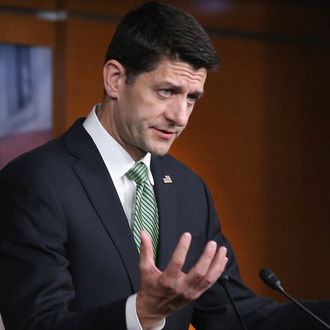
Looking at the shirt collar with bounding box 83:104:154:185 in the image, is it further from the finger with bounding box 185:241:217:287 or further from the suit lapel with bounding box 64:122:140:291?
the finger with bounding box 185:241:217:287

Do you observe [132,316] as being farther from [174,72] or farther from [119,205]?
[174,72]

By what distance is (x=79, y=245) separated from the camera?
213cm

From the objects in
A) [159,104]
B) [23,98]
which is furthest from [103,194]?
[23,98]

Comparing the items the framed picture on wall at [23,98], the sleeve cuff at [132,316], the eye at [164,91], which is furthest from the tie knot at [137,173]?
the framed picture on wall at [23,98]

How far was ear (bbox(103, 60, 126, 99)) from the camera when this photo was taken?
229cm

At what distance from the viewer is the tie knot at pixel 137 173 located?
233cm

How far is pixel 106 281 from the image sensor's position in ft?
7.05

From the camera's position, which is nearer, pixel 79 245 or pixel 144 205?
pixel 79 245

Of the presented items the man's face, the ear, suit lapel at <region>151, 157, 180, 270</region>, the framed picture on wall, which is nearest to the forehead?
the man's face

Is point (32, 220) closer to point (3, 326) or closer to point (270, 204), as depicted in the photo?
Result: point (3, 326)

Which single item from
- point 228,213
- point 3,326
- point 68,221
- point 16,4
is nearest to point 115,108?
point 68,221

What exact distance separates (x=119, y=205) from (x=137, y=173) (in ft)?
0.45

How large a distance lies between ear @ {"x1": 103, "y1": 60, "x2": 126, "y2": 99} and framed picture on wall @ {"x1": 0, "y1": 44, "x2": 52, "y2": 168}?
2254 millimetres

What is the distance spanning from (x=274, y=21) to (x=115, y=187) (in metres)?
3.41
